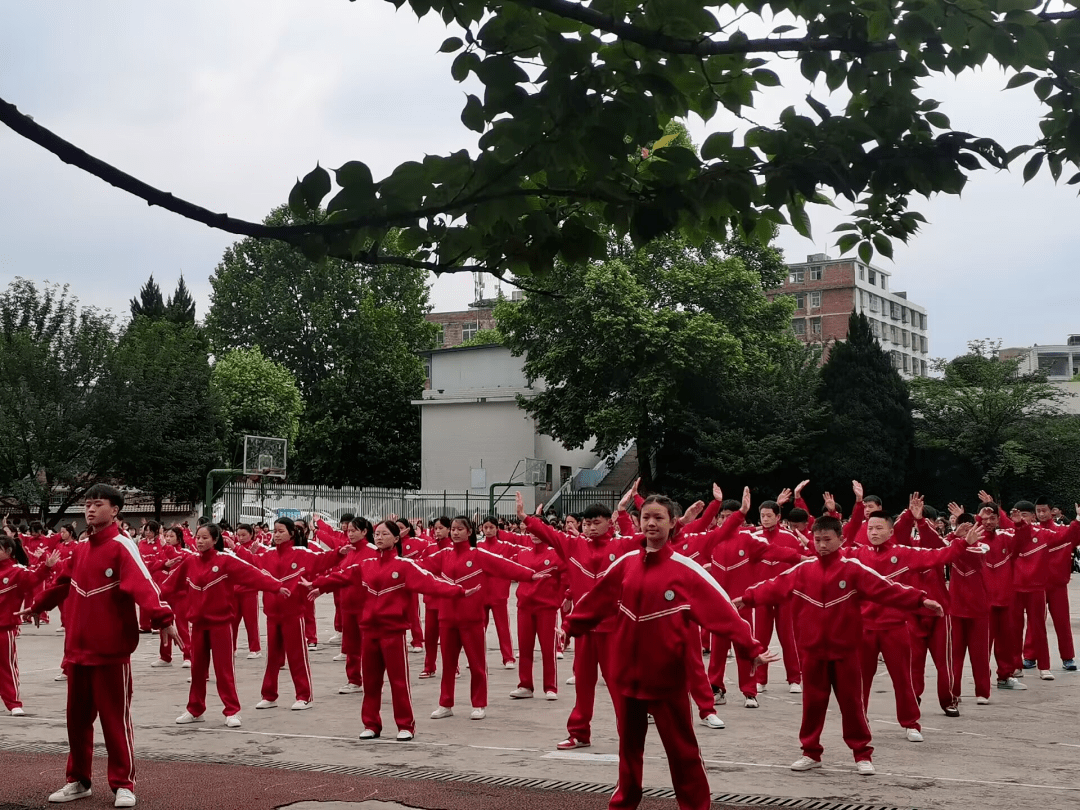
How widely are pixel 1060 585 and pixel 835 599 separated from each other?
7385 millimetres

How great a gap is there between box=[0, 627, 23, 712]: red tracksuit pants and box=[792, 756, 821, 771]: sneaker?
7.84 m

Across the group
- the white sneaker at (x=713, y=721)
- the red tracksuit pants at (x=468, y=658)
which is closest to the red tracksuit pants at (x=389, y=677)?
the red tracksuit pants at (x=468, y=658)

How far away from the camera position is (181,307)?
237ft

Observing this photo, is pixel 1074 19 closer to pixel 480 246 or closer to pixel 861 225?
pixel 861 225

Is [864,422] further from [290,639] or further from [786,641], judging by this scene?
[290,639]

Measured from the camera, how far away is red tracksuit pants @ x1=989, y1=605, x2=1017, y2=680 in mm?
13578

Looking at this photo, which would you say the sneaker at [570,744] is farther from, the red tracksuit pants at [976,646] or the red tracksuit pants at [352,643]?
the red tracksuit pants at [976,646]

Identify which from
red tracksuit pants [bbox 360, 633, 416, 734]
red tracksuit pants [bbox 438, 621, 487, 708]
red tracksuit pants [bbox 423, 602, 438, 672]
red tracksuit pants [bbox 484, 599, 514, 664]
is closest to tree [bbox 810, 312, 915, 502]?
red tracksuit pants [bbox 484, 599, 514, 664]

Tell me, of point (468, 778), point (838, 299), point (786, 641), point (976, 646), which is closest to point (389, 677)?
point (468, 778)

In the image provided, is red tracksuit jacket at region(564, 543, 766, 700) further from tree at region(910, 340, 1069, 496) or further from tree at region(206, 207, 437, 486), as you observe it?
tree at region(206, 207, 437, 486)

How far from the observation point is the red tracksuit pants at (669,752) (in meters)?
6.64

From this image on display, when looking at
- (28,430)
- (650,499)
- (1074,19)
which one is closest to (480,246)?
(1074,19)

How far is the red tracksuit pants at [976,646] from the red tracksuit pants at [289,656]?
22.3 ft

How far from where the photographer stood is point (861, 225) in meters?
5.25
